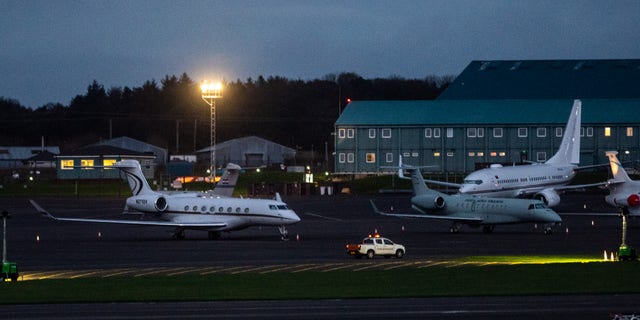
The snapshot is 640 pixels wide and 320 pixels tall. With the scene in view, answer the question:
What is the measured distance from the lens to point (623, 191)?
60469 mm

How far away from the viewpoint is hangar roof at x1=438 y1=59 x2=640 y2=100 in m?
114

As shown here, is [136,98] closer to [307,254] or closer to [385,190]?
[385,190]

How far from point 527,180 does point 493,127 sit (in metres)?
30.2

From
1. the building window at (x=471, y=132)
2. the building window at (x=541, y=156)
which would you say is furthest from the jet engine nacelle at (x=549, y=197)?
the building window at (x=471, y=132)

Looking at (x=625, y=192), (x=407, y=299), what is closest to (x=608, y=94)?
(x=625, y=192)

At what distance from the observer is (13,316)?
25.7 metres

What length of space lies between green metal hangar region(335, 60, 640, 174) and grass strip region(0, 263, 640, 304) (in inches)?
2742

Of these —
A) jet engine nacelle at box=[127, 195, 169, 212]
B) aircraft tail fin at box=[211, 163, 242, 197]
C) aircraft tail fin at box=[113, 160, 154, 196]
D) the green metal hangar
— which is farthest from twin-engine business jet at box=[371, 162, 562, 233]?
the green metal hangar

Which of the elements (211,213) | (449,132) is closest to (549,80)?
(449,132)

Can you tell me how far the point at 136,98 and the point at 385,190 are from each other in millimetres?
100708

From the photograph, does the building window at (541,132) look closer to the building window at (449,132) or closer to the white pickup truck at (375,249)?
the building window at (449,132)

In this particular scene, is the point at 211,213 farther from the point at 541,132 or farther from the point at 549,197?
the point at 541,132

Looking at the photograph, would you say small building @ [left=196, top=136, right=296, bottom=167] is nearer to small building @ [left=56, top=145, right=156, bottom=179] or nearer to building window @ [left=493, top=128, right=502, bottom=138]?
small building @ [left=56, top=145, right=156, bottom=179]

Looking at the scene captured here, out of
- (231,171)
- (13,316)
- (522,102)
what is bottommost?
(13,316)
